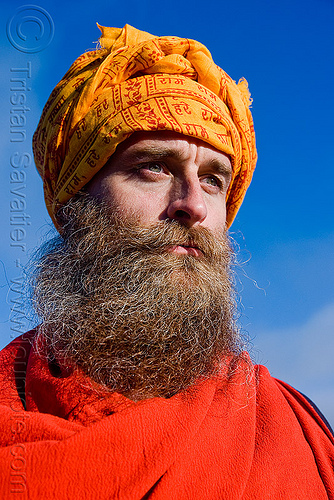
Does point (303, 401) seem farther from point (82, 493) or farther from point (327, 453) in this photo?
point (82, 493)

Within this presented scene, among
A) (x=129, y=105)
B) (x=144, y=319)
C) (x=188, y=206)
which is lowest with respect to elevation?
(x=144, y=319)

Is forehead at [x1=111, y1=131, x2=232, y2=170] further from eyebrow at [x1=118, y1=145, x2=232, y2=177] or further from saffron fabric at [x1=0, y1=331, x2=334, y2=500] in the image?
saffron fabric at [x1=0, y1=331, x2=334, y2=500]

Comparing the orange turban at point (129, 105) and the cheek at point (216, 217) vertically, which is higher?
the orange turban at point (129, 105)

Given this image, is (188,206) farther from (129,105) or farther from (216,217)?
(129,105)

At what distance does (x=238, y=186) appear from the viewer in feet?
9.10

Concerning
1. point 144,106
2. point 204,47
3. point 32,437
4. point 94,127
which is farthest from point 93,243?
point 204,47

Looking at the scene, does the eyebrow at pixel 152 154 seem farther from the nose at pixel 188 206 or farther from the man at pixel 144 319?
the nose at pixel 188 206

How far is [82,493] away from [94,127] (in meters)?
1.69

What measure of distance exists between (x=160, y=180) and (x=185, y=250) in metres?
0.40

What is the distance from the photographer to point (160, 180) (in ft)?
7.06

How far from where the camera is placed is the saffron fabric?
137 cm

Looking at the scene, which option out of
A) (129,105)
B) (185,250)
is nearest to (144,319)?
(185,250)

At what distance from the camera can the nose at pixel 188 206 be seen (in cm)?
203

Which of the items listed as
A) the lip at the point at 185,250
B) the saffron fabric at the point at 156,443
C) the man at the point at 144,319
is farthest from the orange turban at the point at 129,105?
the saffron fabric at the point at 156,443
